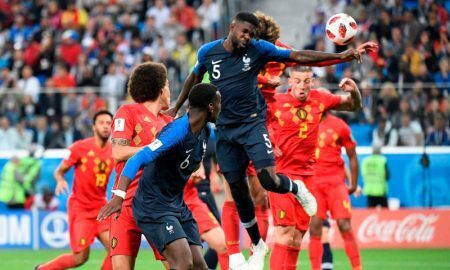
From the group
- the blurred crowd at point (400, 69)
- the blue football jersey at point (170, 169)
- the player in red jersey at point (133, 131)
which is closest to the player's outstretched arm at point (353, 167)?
the player in red jersey at point (133, 131)

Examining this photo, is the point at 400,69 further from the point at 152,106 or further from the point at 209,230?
the point at 152,106

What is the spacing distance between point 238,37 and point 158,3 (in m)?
16.3

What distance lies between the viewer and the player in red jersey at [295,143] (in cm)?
1133

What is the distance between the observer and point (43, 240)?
69.9 feet

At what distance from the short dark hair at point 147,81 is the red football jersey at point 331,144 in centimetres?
507

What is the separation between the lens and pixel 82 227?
13.1 m

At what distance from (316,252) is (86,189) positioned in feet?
9.85

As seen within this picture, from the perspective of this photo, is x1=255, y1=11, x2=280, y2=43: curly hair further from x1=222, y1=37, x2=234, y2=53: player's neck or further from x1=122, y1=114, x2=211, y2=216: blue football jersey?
x1=122, y1=114, x2=211, y2=216: blue football jersey

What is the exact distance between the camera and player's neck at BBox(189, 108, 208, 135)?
9.16 m

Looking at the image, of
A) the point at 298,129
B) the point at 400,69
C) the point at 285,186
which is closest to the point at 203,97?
the point at 285,186

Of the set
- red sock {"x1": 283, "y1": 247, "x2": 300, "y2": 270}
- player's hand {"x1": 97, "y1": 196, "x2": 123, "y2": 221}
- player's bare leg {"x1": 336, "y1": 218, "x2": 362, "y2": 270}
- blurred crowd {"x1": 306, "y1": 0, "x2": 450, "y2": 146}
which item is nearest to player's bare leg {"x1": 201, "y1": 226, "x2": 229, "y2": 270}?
red sock {"x1": 283, "y1": 247, "x2": 300, "y2": 270}

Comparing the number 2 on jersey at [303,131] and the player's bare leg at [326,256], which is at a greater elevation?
the number 2 on jersey at [303,131]

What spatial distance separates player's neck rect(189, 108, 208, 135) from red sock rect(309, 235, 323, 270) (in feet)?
14.5

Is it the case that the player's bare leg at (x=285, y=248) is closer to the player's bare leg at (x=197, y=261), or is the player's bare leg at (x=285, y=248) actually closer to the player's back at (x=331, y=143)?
the player's bare leg at (x=197, y=261)
